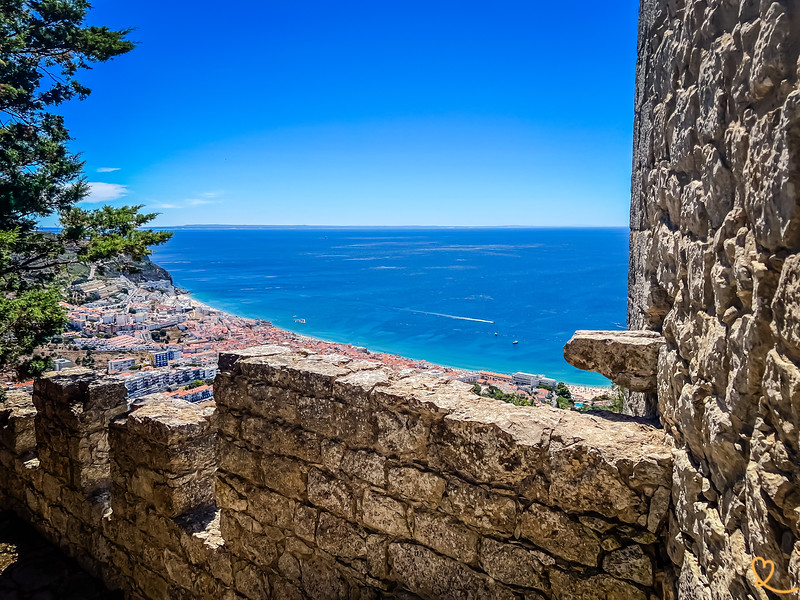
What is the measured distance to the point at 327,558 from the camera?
3000mm

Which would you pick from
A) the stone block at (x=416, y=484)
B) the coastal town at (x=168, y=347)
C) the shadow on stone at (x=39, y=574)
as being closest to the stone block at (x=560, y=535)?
the stone block at (x=416, y=484)

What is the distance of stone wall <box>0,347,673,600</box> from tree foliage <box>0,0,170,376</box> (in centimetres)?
384

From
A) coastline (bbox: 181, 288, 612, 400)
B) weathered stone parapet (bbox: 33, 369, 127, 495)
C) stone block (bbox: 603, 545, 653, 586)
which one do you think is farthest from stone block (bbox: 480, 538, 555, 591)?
coastline (bbox: 181, 288, 612, 400)

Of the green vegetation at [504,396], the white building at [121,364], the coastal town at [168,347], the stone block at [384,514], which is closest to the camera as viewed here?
the stone block at [384,514]

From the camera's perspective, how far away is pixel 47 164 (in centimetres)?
834

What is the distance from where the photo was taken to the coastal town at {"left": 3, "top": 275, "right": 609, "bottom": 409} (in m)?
10.3

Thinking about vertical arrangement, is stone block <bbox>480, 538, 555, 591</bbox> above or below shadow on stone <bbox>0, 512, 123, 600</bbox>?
above

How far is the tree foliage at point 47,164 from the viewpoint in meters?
7.54

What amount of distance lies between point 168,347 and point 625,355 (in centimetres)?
2472

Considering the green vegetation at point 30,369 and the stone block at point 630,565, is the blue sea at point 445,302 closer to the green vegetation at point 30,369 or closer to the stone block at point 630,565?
the green vegetation at point 30,369

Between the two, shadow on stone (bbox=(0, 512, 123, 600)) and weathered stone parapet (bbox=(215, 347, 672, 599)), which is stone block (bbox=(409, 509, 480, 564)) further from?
shadow on stone (bbox=(0, 512, 123, 600))

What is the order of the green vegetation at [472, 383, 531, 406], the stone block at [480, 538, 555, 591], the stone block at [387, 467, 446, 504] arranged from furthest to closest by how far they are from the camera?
the green vegetation at [472, 383, 531, 406]
the stone block at [387, 467, 446, 504]
the stone block at [480, 538, 555, 591]

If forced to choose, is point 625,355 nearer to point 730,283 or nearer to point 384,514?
point 730,283

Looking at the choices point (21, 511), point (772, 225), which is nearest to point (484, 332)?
point (21, 511)
